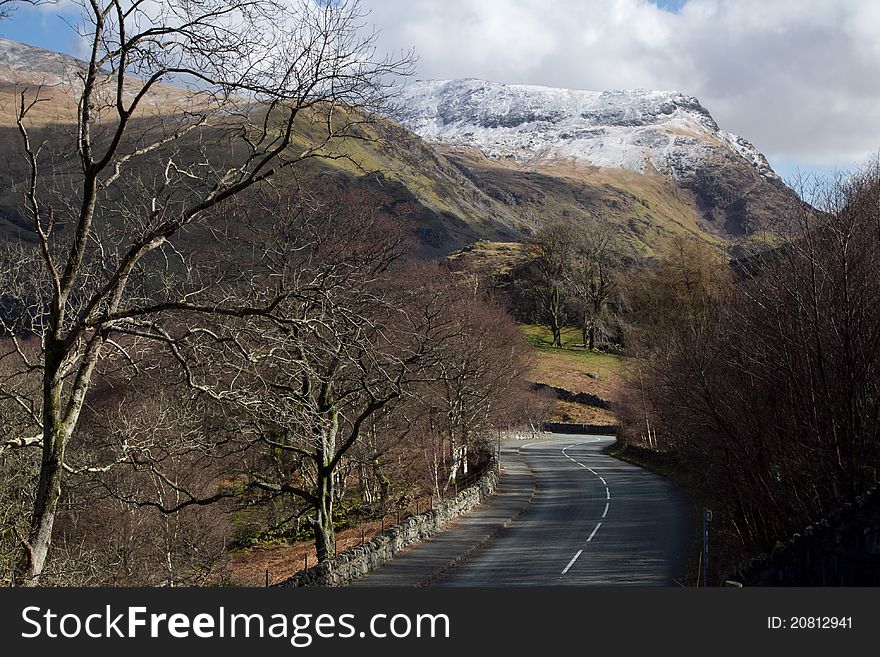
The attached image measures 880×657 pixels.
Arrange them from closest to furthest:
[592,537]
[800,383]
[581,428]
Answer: [800,383] → [592,537] → [581,428]

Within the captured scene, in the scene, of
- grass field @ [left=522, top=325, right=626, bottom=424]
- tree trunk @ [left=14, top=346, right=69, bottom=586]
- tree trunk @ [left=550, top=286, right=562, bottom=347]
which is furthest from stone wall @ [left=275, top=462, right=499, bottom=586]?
tree trunk @ [left=550, top=286, right=562, bottom=347]

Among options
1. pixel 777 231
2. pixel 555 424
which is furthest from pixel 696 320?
pixel 555 424

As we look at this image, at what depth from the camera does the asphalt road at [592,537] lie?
19.2 metres

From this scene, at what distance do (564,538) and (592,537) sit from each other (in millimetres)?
810

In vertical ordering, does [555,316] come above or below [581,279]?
below

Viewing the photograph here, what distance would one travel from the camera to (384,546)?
21.6m

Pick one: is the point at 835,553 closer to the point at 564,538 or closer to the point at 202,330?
the point at 202,330

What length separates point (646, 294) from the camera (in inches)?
1945

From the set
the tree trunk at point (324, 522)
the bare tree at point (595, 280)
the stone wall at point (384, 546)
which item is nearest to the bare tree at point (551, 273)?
the bare tree at point (595, 280)

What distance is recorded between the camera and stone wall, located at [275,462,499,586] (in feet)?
56.2

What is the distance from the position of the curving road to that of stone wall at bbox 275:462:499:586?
0.31m

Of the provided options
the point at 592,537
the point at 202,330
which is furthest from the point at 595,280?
the point at 202,330

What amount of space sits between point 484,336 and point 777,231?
74.1 ft

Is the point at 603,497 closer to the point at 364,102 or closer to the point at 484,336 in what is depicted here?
the point at 484,336
